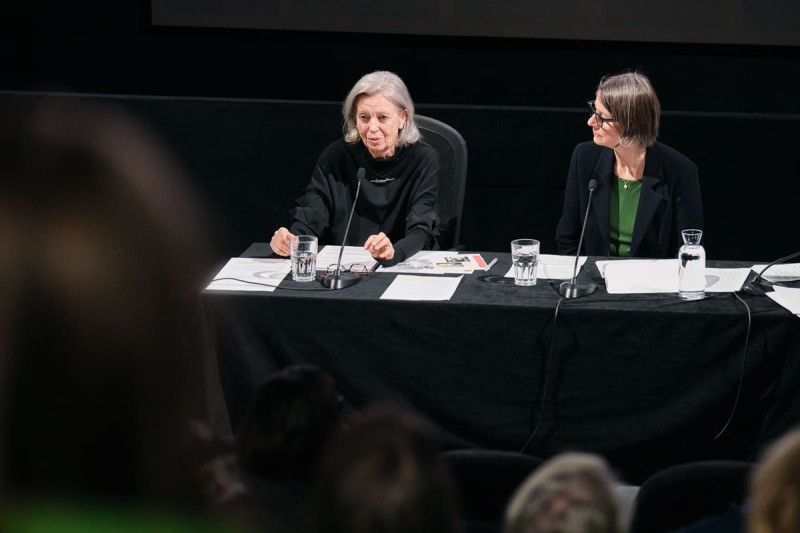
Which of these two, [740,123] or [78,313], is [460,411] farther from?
[740,123]

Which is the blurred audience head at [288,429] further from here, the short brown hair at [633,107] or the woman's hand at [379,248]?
the short brown hair at [633,107]

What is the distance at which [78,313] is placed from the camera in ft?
12.2

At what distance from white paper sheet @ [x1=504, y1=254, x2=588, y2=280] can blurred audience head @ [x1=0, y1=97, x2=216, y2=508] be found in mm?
1004

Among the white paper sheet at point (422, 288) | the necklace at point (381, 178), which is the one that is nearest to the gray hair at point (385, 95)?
the necklace at point (381, 178)

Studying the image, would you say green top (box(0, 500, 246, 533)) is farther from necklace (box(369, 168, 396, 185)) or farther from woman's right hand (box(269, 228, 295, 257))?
necklace (box(369, 168, 396, 185))

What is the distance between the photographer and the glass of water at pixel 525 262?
2.68 m

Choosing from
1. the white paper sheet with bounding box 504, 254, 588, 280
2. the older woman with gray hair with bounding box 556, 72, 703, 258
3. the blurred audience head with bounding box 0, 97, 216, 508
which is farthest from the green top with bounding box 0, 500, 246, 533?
the older woman with gray hair with bounding box 556, 72, 703, 258

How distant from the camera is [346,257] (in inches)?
116

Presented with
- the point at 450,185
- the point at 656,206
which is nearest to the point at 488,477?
the point at 656,206

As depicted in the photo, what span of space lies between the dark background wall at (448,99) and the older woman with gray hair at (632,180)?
99cm

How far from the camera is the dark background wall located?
418 cm

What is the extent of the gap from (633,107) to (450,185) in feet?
2.09

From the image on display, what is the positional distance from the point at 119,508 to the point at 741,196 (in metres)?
3.29

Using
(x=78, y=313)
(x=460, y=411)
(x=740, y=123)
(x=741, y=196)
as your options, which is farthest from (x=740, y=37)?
(x=78, y=313)
